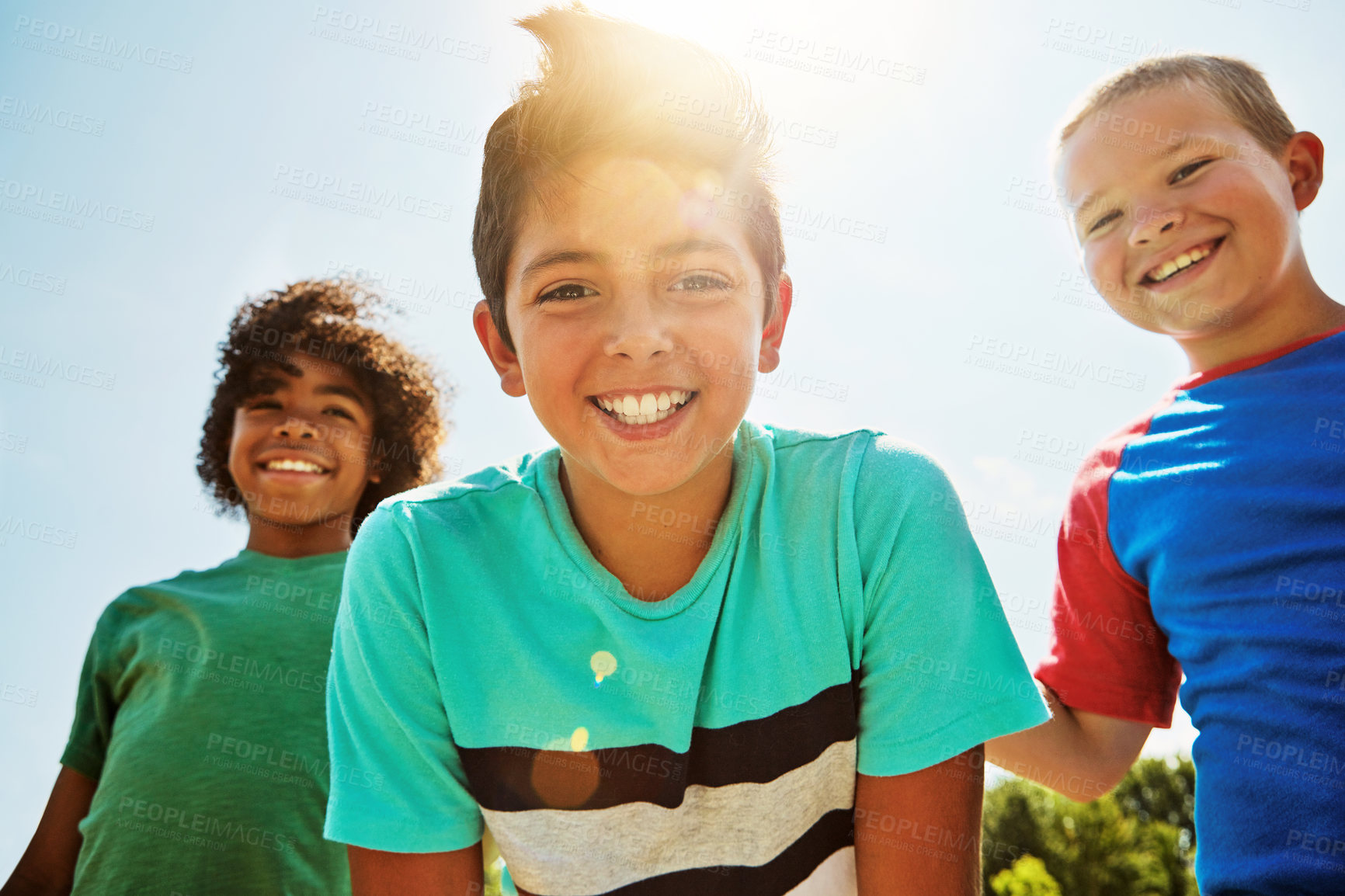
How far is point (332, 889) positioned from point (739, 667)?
190 centimetres

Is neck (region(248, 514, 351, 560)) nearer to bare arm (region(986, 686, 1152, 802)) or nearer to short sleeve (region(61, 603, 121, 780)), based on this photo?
short sleeve (region(61, 603, 121, 780))

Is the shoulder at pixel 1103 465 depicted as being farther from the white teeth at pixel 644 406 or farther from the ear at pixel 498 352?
the ear at pixel 498 352

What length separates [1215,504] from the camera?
204cm

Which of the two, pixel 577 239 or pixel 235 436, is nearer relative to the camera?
pixel 577 239

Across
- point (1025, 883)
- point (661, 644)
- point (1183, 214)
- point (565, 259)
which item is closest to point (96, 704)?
point (661, 644)

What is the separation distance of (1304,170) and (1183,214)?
1.95 ft

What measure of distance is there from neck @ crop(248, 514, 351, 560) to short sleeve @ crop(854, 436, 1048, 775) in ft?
8.58

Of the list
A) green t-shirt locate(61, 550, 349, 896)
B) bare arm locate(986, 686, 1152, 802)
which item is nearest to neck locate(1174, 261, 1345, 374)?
bare arm locate(986, 686, 1152, 802)

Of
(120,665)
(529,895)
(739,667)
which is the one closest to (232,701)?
(120,665)

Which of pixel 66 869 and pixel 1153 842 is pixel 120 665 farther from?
pixel 1153 842

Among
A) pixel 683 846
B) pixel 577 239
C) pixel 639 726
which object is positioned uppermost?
pixel 577 239

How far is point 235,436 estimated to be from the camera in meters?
3.69

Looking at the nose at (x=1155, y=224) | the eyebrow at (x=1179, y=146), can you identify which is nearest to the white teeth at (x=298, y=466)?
the nose at (x=1155, y=224)

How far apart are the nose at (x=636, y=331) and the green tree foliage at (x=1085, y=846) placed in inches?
455
